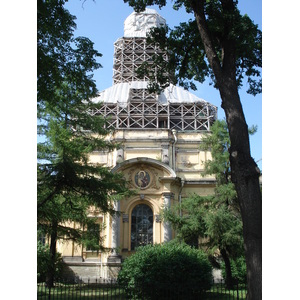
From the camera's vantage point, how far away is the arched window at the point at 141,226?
26516 mm

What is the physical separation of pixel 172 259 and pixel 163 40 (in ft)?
27.4

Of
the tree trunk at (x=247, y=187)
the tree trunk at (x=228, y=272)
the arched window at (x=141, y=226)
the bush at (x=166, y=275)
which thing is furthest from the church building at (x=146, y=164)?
the tree trunk at (x=247, y=187)

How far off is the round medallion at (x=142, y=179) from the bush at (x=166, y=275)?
11.6 metres

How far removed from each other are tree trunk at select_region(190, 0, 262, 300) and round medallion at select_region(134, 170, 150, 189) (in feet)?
60.7

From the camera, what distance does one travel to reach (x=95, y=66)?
37.2ft

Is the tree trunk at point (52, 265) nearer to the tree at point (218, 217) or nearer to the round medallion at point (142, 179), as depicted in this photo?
the tree at point (218, 217)

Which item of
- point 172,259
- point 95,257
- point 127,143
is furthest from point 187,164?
point 172,259

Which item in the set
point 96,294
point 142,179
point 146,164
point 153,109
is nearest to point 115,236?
point 142,179

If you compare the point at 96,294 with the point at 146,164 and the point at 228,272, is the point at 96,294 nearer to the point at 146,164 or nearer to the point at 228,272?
the point at 228,272

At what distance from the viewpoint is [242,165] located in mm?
7758

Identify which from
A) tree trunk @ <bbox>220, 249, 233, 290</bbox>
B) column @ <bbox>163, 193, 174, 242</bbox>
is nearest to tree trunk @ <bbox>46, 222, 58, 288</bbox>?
tree trunk @ <bbox>220, 249, 233, 290</bbox>

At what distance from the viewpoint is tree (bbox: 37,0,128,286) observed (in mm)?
9758

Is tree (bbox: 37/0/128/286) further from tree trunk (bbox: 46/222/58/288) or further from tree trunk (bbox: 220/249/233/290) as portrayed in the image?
tree trunk (bbox: 220/249/233/290)
